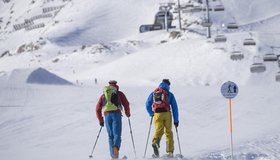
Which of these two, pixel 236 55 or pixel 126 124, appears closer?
pixel 126 124

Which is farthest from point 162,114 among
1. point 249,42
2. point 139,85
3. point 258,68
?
point 249,42

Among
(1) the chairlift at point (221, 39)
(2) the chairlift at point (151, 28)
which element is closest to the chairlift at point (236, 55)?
(1) the chairlift at point (221, 39)

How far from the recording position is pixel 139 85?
4775 cm

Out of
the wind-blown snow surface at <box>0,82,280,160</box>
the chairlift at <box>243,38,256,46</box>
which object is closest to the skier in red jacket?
the wind-blown snow surface at <box>0,82,280,160</box>

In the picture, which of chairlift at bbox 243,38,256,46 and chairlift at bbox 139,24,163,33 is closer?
chairlift at bbox 243,38,256,46

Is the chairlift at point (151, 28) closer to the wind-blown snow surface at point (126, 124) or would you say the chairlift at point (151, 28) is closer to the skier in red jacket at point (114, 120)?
the wind-blown snow surface at point (126, 124)

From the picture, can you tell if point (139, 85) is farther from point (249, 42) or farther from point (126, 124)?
point (126, 124)

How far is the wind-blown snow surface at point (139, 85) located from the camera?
16.6m

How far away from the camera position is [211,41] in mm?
55406

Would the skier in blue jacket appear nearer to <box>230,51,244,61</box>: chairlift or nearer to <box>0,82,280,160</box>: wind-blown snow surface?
<box>0,82,280,160</box>: wind-blown snow surface

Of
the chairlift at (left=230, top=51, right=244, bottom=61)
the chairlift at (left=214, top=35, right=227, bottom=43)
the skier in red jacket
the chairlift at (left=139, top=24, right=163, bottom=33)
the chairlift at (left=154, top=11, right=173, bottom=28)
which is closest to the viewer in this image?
the skier in red jacket

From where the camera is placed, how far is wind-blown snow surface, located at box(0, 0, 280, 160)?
54.3ft

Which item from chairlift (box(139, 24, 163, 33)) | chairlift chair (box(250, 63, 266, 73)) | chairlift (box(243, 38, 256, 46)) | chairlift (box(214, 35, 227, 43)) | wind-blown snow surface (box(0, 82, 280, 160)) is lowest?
wind-blown snow surface (box(0, 82, 280, 160))

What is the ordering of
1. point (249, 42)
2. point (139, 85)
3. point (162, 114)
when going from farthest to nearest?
1. point (249, 42)
2. point (139, 85)
3. point (162, 114)
